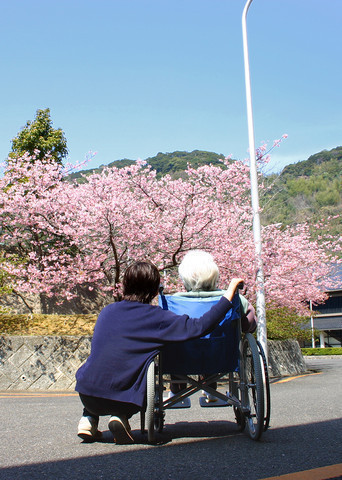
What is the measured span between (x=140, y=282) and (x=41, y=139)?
14.8m

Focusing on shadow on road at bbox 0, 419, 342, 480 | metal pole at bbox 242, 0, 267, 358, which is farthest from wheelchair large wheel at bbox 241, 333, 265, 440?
metal pole at bbox 242, 0, 267, 358

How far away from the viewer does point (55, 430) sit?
144 inches

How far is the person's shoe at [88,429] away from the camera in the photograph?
294 cm

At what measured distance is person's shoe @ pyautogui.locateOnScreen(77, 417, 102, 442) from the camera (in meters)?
2.94

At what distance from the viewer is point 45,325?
10312mm

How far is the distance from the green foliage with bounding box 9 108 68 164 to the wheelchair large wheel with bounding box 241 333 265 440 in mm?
14303

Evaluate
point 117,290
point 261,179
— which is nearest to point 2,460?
point 117,290

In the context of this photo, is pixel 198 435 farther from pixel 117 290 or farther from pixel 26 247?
pixel 26 247

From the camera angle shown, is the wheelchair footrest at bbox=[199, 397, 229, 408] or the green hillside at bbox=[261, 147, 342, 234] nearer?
the wheelchair footrest at bbox=[199, 397, 229, 408]

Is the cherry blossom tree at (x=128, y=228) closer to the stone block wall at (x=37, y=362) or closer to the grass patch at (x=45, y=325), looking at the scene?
the grass patch at (x=45, y=325)

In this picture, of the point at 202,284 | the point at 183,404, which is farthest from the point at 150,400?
the point at 202,284

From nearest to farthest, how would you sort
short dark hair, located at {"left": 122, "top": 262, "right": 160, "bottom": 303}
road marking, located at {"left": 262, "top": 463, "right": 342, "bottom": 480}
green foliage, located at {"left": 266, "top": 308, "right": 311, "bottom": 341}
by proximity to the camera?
road marking, located at {"left": 262, "top": 463, "right": 342, "bottom": 480}
short dark hair, located at {"left": 122, "top": 262, "right": 160, "bottom": 303}
green foliage, located at {"left": 266, "top": 308, "right": 311, "bottom": 341}

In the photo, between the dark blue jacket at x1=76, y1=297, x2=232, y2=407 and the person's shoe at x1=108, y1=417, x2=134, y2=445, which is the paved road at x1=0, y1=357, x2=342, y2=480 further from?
the dark blue jacket at x1=76, y1=297, x2=232, y2=407

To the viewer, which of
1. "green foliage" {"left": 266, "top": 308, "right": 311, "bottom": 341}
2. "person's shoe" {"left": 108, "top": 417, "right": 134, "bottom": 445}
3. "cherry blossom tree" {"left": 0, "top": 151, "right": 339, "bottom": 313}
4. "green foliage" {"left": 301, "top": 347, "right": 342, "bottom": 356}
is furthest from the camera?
"green foliage" {"left": 301, "top": 347, "right": 342, "bottom": 356}
